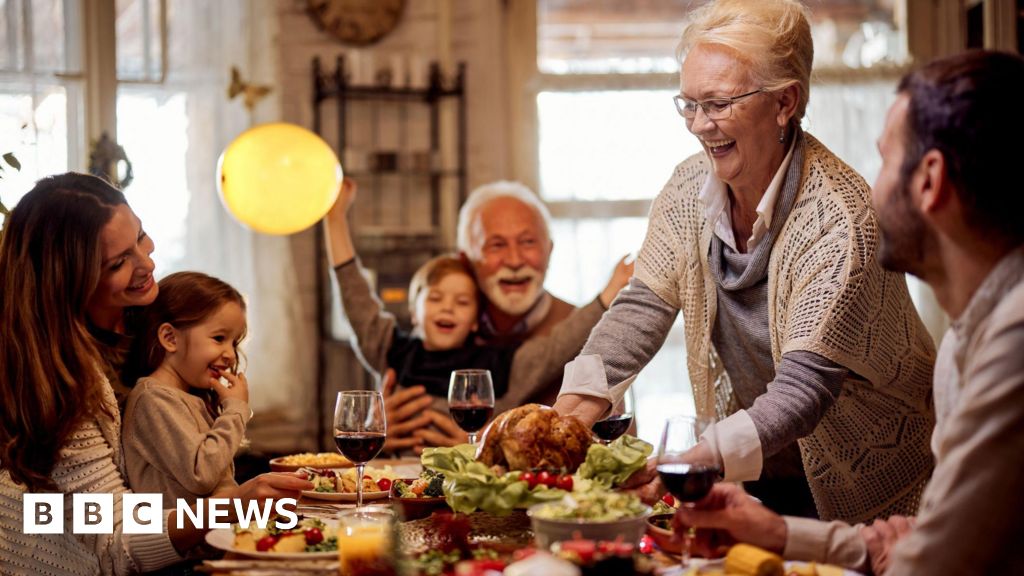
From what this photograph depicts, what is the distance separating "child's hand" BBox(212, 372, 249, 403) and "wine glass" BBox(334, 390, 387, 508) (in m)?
0.46

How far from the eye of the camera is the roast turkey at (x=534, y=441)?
67.4 inches

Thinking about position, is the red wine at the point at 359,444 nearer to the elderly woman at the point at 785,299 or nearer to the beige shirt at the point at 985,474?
the elderly woman at the point at 785,299

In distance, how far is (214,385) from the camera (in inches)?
92.4

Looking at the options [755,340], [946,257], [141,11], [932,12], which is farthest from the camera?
[932,12]

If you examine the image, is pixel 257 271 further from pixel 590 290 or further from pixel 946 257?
pixel 946 257

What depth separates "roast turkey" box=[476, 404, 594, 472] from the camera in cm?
171

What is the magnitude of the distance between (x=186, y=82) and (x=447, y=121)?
3.89 feet

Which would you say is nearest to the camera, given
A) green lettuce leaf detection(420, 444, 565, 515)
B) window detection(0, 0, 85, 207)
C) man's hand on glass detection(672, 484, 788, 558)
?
man's hand on glass detection(672, 484, 788, 558)

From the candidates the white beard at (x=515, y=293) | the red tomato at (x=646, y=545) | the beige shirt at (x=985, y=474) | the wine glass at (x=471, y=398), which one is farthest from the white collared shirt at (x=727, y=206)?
the white beard at (x=515, y=293)

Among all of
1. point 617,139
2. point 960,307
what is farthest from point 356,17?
point 960,307

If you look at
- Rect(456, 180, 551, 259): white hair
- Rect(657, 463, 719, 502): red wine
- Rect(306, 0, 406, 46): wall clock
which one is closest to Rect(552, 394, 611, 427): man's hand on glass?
Rect(657, 463, 719, 502): red wine

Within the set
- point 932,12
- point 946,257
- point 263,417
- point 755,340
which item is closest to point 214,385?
point 755,340

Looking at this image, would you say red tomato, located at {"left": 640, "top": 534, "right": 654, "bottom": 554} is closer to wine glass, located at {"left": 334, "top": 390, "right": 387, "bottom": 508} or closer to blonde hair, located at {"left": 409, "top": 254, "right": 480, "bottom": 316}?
wine glass, located at {"left": 334, "top": 390, "right": 387, "bottom": 508}

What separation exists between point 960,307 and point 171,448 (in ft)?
4.69
